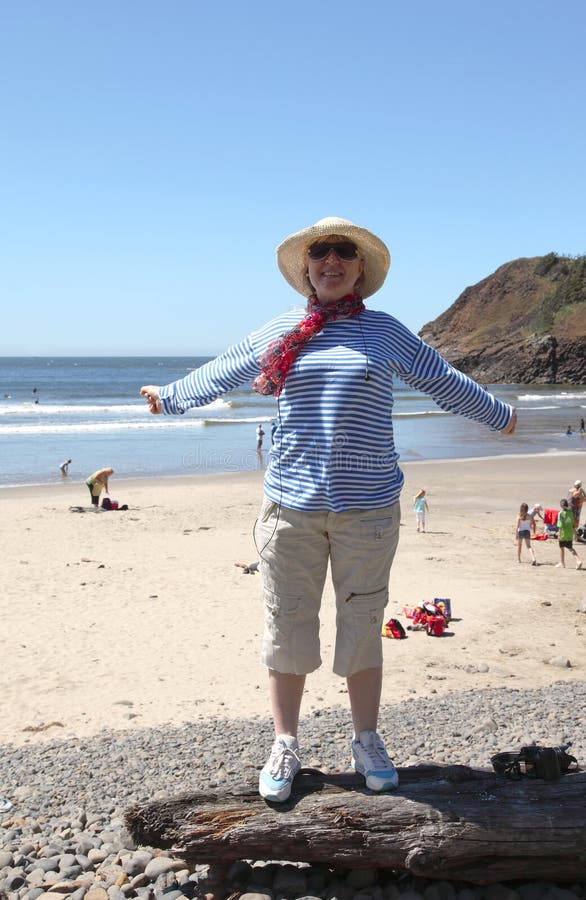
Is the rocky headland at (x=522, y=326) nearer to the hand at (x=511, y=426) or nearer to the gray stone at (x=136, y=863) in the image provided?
the hand at (x=511, y=426)

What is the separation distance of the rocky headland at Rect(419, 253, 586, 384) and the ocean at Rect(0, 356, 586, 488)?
2181cm

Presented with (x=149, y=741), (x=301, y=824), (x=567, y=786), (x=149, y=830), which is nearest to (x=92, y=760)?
(x=149, y=741)

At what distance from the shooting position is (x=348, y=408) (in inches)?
120

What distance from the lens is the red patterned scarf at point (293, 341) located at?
3.14 m

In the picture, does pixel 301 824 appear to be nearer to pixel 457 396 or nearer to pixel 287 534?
pixel 287 534

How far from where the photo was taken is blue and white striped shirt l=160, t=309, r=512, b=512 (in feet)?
10.1

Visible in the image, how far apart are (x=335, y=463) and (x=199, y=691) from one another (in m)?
4.39

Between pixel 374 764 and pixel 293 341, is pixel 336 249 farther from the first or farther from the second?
pixel 374 764

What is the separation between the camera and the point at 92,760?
5.20m

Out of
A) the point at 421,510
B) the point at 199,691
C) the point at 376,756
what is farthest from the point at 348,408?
the point at 421,510

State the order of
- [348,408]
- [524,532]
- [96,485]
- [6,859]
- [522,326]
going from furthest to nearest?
[522,326], [96,485], [524,532], [6,859], [348,408]

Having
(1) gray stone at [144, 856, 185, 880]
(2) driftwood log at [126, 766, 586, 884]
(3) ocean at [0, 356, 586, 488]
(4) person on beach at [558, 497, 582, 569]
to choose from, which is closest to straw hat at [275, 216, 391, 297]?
(2) driftwood log at [126, 766, 586, 884]

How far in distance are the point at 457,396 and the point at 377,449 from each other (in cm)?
45

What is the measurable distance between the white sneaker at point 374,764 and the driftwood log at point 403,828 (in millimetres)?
43
